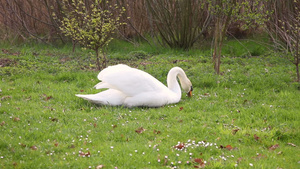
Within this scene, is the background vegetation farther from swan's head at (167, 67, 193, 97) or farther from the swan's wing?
the swan's wing

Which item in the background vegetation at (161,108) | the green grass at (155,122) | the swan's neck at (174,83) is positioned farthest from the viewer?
the swan's neck at (174,83)

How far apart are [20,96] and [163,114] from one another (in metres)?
3.46

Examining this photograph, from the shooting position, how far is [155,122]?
716 cm

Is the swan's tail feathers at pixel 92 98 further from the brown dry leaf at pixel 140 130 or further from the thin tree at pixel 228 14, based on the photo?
the thin tree at pixel 228 14

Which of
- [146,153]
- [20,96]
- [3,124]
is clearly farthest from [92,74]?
[146,153]

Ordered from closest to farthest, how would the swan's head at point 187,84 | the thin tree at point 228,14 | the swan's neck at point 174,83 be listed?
the swan's neck at point 174,83, the swan's head at point 187,84, the thin tree at point 228,14

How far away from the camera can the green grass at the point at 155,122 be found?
5531mm

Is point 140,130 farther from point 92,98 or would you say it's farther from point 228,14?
point 228,14

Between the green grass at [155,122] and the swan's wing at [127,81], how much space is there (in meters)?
0.46

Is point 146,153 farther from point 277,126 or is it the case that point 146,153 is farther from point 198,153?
point 277,126

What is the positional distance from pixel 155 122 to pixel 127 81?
1.29 meters

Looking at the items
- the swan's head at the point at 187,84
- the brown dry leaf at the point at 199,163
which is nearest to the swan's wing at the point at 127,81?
the swan's head at the point at 187,84

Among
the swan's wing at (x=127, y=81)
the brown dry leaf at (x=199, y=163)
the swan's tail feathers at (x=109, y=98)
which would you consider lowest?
the brown dry leaf at (x=199, y=163)

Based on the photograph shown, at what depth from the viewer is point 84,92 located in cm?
936
